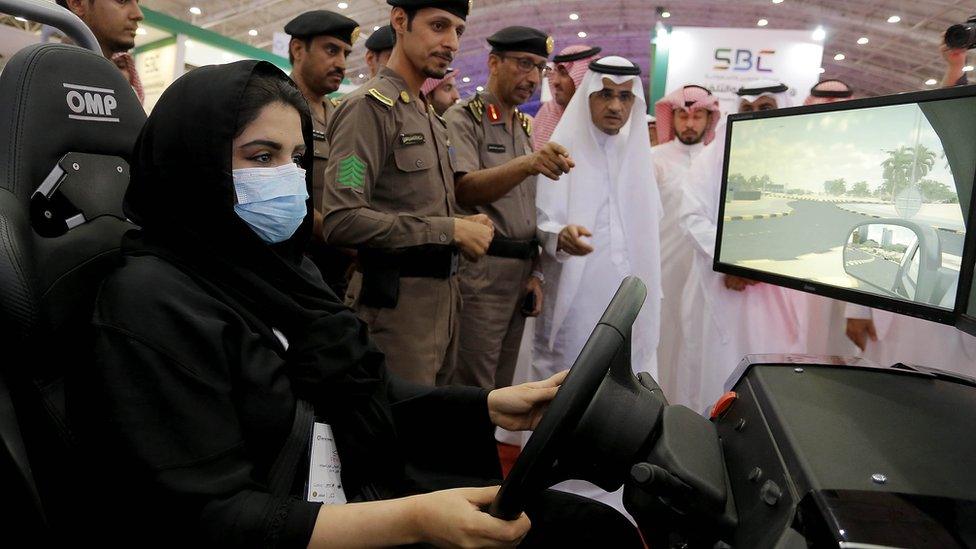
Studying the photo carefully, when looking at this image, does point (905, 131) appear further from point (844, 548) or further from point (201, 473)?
A: point (201, 473)

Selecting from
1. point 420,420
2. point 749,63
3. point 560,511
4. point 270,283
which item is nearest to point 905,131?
point 560,511

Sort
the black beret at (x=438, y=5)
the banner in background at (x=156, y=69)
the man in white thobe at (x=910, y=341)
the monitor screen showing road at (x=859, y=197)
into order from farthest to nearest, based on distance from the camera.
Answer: the banner in background at (x=156, y=69) < the black beret at (x=438, y=5) < the man in white thobe at (x=910, y=341) < the monitor screen showing road at (x=859, y=197)

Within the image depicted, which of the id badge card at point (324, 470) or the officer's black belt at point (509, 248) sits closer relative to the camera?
the id badge card at point (324, 470)

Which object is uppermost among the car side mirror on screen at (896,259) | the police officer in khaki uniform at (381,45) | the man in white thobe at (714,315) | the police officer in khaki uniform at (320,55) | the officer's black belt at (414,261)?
the police officer in khaki uniform at (381,45)

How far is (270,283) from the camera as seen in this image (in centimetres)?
116

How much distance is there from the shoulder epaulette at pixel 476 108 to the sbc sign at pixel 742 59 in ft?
17.2

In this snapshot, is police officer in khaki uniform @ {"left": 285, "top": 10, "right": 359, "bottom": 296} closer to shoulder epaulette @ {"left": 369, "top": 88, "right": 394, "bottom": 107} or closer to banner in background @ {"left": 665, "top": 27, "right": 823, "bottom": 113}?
shoulder epaulette @ {"left": 369, "top": 88, "right": 394, "bottom": 107}

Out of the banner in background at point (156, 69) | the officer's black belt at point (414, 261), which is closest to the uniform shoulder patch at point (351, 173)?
the officer's black belt at point (414, 261)

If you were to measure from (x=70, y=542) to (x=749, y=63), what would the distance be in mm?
7718

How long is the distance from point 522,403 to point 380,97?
4.49 feet

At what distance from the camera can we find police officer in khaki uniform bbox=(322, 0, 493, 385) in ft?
7.16

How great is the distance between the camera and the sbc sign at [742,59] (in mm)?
7250

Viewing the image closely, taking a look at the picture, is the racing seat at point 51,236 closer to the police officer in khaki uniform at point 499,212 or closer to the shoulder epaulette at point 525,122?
the police officer in khaki uniform at point 499,212

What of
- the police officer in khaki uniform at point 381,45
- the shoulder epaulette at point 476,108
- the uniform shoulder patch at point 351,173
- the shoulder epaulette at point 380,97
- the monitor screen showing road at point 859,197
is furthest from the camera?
the police officer in khaki uniform at point 381,45
